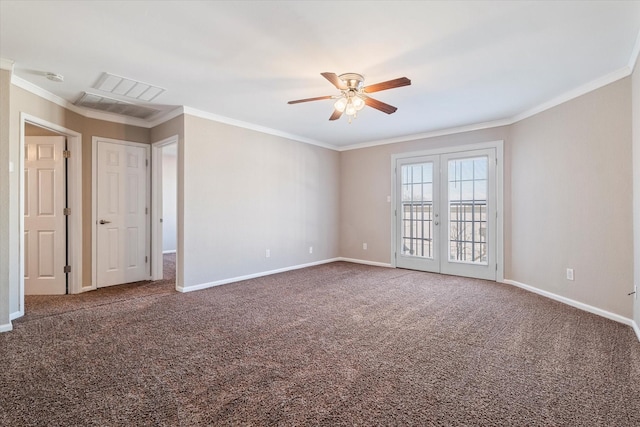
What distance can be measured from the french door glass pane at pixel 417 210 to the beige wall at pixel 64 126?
14.8ft

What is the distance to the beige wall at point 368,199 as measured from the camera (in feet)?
20.1

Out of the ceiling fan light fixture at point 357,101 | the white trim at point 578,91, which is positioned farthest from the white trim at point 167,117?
the white trim at point 578,91

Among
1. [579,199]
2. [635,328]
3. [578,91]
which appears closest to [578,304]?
[635,328]

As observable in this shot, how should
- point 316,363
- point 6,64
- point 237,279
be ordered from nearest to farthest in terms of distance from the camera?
1. point 316,363
2. point 6,64
3. point 237,279

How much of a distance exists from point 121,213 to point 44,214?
86 cm

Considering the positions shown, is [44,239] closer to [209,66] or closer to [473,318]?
[209,66]

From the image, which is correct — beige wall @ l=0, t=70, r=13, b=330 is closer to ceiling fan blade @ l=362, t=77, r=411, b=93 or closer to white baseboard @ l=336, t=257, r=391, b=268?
ceiling fan blade @ l=362, t=77, r=411, b=93

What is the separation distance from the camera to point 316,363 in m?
2.32

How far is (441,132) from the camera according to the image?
5438 mm

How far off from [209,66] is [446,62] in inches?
87.1

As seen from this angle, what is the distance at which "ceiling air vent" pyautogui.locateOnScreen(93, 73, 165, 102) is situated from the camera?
3.29 m

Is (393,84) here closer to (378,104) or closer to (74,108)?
(378,104)

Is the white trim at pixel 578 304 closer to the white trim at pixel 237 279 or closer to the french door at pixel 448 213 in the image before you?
the french door at pixel 448 213

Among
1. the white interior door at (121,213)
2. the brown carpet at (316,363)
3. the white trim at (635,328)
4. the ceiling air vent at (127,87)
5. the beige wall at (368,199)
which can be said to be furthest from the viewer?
the beige wall at (368,199)
